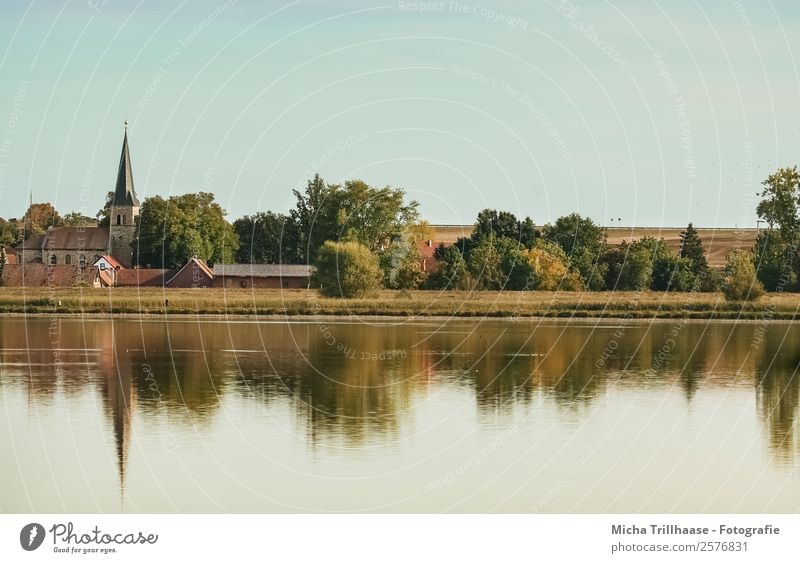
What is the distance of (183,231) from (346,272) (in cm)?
3905

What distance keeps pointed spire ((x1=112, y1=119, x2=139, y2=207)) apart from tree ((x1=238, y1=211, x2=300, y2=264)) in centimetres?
1032

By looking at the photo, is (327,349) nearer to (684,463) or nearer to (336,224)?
(684,463)

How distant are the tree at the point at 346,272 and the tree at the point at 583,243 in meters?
19.6

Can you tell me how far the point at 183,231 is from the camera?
110125mm

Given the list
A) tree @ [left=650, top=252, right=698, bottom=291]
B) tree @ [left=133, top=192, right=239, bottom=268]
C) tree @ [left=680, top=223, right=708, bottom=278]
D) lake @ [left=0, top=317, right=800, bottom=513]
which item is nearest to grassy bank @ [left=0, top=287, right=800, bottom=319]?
tree @ [left=650, top=252, right=698, bottom=291]

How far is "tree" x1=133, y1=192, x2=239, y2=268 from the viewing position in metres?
110

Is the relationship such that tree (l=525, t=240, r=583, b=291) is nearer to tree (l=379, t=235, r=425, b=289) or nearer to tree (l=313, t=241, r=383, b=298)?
tree (l=379, t=235, r=425, b=289)

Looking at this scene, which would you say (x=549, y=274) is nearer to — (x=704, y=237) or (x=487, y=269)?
(x=487, y=269)

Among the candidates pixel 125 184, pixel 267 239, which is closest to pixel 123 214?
pixel 125 184

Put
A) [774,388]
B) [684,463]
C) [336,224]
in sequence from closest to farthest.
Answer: [684,463]
[774,388]
[336,224]

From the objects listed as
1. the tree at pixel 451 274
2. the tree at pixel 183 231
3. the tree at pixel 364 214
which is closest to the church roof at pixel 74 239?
the tree at pixel 183 231
